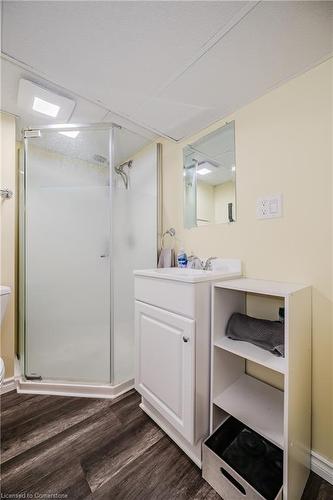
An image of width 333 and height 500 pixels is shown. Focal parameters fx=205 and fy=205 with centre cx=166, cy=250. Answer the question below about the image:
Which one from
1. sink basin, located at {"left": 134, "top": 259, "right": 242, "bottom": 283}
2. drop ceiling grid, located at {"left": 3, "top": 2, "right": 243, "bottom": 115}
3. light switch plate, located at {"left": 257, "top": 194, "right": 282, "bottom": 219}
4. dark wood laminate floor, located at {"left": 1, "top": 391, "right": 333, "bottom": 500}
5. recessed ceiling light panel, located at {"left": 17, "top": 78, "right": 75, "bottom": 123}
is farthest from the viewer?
recessed ceiling light panel, located at {"left": 17, "top": 78, "right": 75, "bottom": 123}

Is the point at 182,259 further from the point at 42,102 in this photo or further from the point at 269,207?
the point at 42,102

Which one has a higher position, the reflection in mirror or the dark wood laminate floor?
the reflection in mirror

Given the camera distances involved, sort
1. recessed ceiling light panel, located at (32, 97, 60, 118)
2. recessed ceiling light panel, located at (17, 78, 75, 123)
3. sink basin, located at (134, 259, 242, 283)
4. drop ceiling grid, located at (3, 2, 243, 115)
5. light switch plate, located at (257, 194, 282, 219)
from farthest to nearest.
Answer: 1. recessed ceiling light panel, located at (32, 97, 60, 118)
2. recessed ceiling light panel, located at (17, 78, 75, 123)
3. light switch plate, located at (257, 194, 282, 219)
4. sink basin, located at (134, 259, 242, 283)
5. drop ceiling grid, located at (3, 2, 243, 115)

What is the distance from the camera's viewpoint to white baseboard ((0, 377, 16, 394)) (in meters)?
1.52

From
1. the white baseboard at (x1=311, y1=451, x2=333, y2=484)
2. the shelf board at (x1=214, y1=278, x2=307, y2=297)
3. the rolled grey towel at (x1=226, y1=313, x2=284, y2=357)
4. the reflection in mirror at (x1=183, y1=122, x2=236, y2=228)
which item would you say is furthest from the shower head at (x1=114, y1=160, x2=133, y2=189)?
the white baseboard at (x1=311, y1=451, x2=333, y2=484)

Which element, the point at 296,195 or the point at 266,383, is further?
the point at 266,383

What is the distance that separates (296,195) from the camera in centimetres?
106

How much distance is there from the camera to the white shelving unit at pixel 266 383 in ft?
2.63

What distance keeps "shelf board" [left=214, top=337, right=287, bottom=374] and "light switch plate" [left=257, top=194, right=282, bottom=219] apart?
2.30ft

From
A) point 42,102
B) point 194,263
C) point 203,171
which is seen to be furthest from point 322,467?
point 42,102

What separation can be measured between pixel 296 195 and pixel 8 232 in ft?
6.41

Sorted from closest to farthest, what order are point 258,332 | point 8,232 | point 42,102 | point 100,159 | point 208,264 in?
1. point 258,332
2. point 42,102
3. point 208,264
4. point 8,232
5. point 100,159

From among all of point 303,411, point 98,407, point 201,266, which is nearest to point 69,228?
point 201,266

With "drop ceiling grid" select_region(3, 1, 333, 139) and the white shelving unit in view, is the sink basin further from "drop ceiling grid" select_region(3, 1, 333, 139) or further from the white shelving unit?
"drop ceiling grid" select_region(3, 1, 333, 139)
